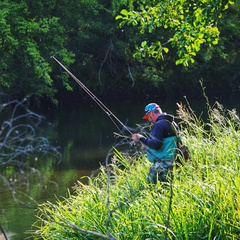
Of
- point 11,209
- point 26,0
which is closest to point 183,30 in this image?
point 11,209

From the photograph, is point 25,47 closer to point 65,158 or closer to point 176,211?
point 65,158

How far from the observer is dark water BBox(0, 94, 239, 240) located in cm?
982

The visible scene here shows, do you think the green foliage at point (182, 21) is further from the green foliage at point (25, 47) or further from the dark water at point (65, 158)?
the green foliage at point (25, 47)

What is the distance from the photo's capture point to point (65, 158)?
1617cm

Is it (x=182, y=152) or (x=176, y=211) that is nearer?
(x=176, y=211)

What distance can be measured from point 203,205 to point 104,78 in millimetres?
25252

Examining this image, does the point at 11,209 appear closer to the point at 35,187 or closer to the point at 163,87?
the point at 35,187

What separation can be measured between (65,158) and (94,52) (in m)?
14.8

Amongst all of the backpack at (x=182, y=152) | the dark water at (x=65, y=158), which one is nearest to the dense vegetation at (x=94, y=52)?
the dark water at (x=65, y=158)

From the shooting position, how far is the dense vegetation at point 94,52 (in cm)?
2256

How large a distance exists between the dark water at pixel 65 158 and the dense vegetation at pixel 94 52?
1.17m

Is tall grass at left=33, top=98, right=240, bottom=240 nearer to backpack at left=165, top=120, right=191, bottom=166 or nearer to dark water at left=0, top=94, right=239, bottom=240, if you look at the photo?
backpack at left=165, top=120, right=191, bottom=166

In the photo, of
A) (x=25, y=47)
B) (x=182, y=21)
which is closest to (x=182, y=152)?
(x=182, y=21)

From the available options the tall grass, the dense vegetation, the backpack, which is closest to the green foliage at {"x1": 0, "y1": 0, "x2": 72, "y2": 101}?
the dense vegetation
